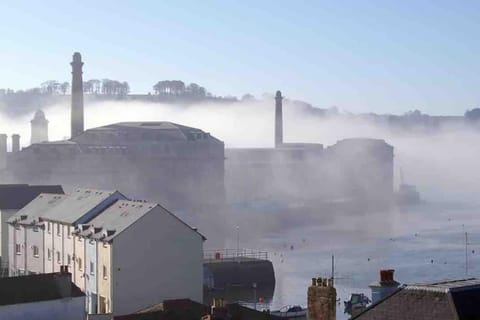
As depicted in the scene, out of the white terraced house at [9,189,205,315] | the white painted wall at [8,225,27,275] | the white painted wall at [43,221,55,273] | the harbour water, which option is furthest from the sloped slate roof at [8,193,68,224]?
the harbour water

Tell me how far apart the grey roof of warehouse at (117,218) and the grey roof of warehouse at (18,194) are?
10.4m

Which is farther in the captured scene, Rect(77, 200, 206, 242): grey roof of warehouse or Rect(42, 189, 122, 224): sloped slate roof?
Rect(42, 189, 122, 224): sloped slate roof

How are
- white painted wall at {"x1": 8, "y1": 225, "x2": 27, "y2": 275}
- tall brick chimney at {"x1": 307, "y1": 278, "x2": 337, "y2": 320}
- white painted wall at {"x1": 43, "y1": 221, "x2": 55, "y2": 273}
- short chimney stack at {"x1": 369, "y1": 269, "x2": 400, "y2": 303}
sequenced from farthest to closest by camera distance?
1. white painted wall at {"x1": 8, "y1": 225, "x2": 27, "y2": 275}
2. white painted wall at {"x1": 43, "y1": 221, "x2": 55, "y2": 273}
3. short chimney stack at {"x1": 369, "y1": 269, "x2": 400, "y2": 303}
4. tall brick chimney at {"x1": 307, "y1": 278, "x2": 337, "y2": 320}

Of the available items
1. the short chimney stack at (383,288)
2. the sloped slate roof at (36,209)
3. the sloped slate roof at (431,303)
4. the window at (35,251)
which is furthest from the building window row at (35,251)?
the sloped slate roof at (431,303)

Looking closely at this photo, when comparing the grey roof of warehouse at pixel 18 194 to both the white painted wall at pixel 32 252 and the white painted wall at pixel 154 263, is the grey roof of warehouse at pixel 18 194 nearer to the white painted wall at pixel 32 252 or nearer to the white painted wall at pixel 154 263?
the white painted wall at pixel 32 252

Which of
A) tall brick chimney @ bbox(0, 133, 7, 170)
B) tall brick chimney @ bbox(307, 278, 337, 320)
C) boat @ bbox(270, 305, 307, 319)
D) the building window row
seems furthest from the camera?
tall brick chimney @ bbox(0, 133, 7, 170)

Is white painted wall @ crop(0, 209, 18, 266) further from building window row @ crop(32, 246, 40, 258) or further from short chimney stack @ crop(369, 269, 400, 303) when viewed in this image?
short chimney stack @ crop(369, 269, 400, 303)

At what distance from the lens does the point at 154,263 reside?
2725 centimetres

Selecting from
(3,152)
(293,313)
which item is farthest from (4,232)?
(3,152)

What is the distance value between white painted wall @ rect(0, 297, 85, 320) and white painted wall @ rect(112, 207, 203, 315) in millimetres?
5848

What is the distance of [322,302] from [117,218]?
17726mm

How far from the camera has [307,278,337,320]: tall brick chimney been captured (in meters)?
11.3

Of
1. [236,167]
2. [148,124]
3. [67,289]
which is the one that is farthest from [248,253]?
[236,167]

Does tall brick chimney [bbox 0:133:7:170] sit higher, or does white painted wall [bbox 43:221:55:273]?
tall brick chimney [bbox 0:133:7:170]
